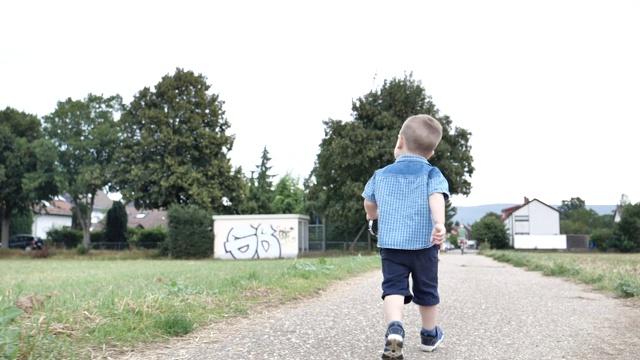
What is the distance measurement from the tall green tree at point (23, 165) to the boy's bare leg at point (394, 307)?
39942 mm

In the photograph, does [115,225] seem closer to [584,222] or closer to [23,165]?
[23,165]

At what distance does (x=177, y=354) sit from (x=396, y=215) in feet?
5.34

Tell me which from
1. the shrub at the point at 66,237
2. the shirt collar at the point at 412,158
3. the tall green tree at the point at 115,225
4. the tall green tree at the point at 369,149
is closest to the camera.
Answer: the shirt collar at the point at 412,158

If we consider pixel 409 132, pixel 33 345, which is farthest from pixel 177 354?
pixel 409 132

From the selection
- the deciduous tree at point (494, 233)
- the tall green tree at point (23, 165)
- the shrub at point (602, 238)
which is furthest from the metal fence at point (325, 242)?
the shrub at point (602, 238)

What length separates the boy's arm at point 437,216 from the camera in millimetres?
3752

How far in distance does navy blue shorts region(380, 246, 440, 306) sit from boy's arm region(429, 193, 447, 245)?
15 cm

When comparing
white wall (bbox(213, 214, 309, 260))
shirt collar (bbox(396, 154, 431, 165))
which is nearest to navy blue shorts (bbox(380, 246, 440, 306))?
shirt collar (bbox(396, 154, 431, 165))

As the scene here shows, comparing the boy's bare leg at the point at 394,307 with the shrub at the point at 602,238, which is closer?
the boy's bare leg at the point at 394,307

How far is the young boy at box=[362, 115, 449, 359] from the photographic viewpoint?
152 inches

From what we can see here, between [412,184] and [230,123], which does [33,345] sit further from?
[230,123]

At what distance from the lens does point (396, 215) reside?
397 centimetres

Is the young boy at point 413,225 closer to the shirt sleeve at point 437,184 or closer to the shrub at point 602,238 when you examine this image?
the shirt sleeve at point 437,184

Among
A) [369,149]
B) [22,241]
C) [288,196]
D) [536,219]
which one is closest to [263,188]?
[288,196]
